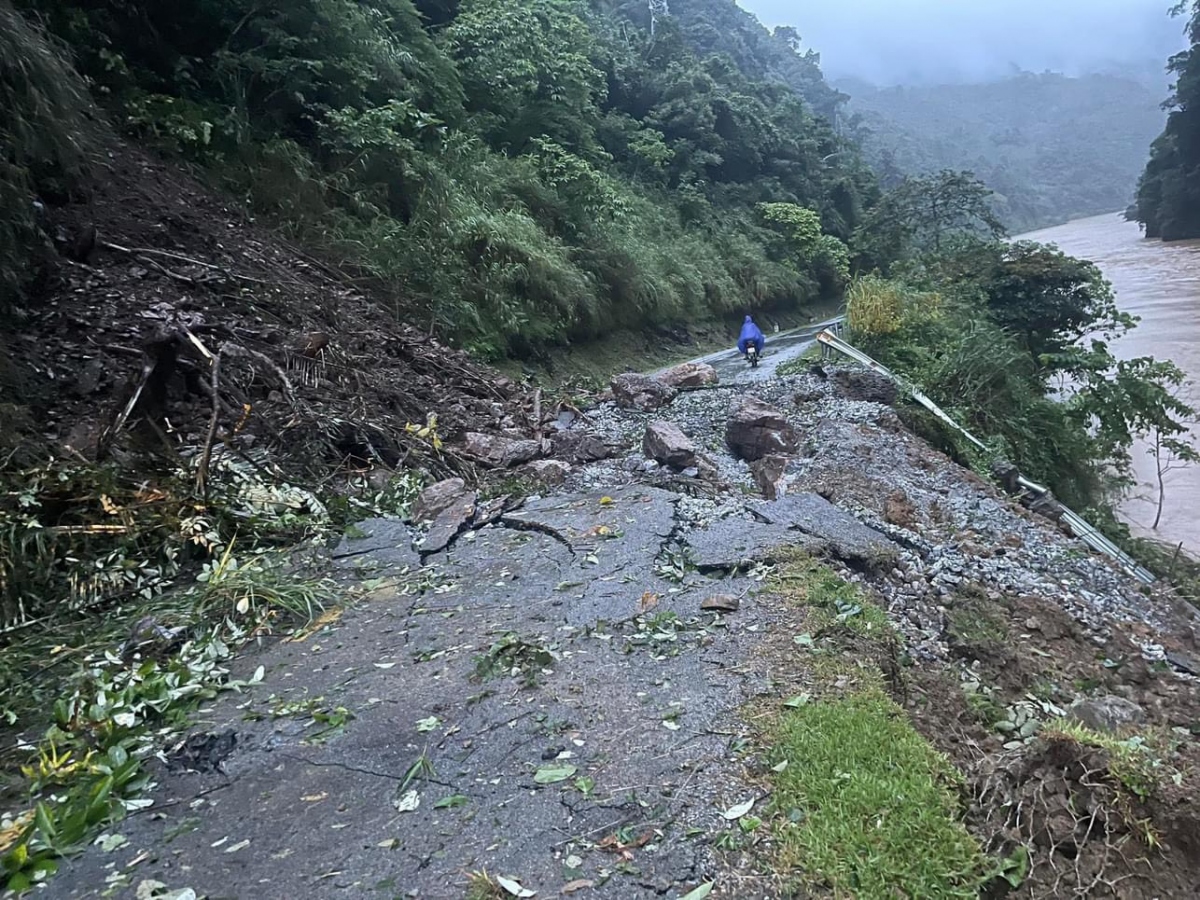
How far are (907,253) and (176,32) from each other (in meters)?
22.7

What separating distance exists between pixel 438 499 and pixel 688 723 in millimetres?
3528

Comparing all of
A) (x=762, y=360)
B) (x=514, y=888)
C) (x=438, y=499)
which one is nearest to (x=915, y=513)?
(x=438, y=499)

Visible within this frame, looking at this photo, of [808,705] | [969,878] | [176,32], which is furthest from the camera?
[176,32]

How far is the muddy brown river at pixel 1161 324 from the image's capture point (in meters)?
14.4

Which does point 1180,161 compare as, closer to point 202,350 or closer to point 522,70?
point 522,70

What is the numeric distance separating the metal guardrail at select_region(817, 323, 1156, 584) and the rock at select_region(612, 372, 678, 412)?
3.20 m

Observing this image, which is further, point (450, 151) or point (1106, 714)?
point (450, 151)

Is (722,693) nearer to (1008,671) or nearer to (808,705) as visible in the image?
(808,705)

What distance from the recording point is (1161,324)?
24828 millimetres

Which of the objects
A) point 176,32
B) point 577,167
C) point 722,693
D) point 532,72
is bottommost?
point 722,693

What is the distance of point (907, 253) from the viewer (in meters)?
26.0

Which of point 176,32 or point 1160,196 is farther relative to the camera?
point 1160,196

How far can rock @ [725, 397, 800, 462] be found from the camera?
27.5ft

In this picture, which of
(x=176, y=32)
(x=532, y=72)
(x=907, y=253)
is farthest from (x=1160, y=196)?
(x=176, y=32)
